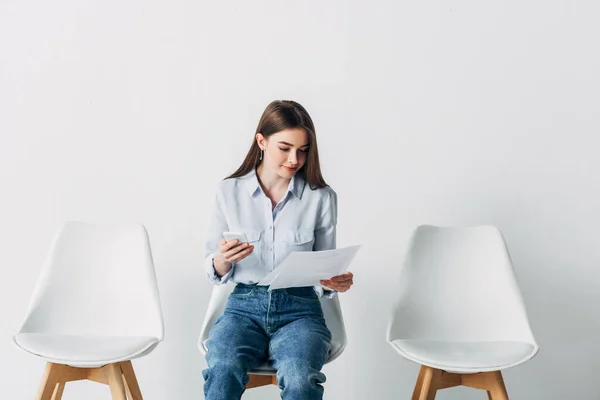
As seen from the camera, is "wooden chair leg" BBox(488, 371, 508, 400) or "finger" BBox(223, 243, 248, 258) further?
"wooden chair leg" BBox(488, 371, 508, 400)

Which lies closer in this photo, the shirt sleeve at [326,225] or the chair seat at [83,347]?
the chair seat at [83,347]

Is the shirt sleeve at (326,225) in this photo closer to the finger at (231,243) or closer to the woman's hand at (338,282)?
the woman's hand at (338,282)

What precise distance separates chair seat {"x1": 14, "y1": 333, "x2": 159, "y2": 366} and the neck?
50 cm

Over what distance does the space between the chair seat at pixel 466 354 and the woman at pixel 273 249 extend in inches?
9.9

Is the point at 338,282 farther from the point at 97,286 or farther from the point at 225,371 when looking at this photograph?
the point at 97,286

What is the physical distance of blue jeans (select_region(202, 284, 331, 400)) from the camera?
5.48ft

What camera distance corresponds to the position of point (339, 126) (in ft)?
8.18

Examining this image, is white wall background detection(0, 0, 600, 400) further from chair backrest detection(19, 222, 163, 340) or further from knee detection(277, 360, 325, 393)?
knee detection(277, 360, 325, 393)

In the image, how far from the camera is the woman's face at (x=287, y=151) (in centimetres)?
190

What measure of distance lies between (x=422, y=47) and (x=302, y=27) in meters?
0.40

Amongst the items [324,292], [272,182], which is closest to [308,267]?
[324,292]

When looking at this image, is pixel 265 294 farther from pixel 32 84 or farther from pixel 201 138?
pixel 32 84

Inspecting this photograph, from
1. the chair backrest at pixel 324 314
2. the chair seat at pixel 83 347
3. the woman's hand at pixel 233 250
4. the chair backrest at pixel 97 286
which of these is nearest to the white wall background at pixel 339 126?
the chair backrest at pixel 97 286

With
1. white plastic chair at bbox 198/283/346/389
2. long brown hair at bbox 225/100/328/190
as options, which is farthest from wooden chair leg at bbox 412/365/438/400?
long brown hair at bbox 225/100/328/190
